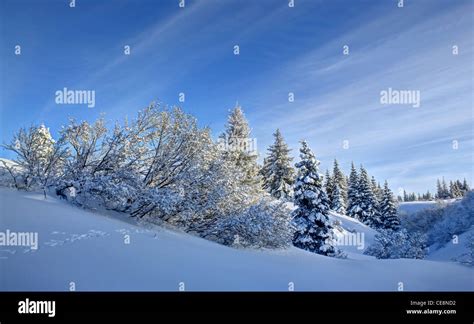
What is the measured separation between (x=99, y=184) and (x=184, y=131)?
9.85 feet

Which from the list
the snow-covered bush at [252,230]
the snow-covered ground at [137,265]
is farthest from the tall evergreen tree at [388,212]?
the snow-covered ground at [137,265]

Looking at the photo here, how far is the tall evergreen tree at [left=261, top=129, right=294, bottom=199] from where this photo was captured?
1182 inches

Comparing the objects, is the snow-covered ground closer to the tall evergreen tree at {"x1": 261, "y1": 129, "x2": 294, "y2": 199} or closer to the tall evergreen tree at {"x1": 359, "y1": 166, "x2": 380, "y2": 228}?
the tall evergreen tree at {"x1": 261, "y1": 129, "x2": 294, "y2": 199}

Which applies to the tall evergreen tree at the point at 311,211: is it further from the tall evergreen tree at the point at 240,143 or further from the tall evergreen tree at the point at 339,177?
the tall evergreen tree at the point at 339,177

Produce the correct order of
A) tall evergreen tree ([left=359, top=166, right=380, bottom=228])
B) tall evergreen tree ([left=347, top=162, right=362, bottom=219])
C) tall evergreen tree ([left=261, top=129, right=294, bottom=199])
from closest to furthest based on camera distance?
tall evergreen tree ([left=261, top=129, right=294, bottom=199]) < tall evergreen tree ([left=359, top=166, right=380, bottom=228]) < tall evergreen tree ([left=347, top=162, right=362, bottom=219])

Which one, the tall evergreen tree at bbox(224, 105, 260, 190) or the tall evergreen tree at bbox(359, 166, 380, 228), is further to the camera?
the tall evergreen tree at bbox(359, 166, 380, 228)

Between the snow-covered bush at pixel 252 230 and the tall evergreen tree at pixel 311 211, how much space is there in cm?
1187

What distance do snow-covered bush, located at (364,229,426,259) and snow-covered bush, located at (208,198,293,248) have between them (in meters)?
13.5

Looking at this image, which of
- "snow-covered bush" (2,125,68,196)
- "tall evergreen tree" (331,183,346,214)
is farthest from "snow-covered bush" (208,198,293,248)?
"tall evergreen tree" (331,183,346,214)

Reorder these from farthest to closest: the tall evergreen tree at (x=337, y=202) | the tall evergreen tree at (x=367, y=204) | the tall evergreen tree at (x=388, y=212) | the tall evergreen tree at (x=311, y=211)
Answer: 1. the tall evergreen tree at (x=337, y=202)
2. the tall evergreen tree at (x=367, y=204)
3. the tall evergreen tree at (x=388, y=212)
4. the tall evergreen tree at (x=311, y=211)

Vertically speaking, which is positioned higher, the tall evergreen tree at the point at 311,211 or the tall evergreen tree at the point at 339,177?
the tall evergreen tree at the point at 339,177

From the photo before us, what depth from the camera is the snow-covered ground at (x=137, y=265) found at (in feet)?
16.2

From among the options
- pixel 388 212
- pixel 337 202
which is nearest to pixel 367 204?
pixel 388 212

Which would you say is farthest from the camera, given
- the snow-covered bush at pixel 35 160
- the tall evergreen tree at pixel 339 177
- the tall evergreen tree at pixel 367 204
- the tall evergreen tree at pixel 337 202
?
the tall evergreen tree at pixel 339 177
